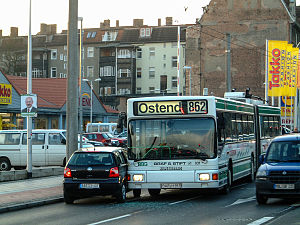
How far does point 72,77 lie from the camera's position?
2161 cm

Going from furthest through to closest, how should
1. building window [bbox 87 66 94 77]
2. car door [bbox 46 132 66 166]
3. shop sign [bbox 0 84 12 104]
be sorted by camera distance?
building window [bbox 87 66 94 77], shop sign [bbox 0 84 12 104], car door [bbox 46 132 66 166]

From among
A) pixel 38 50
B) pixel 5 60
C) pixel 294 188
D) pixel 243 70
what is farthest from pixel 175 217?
pixel 38 50

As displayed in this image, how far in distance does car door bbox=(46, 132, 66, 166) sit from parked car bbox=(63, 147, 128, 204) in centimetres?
1320

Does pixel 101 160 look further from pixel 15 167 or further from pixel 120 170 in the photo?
pixel 15 167

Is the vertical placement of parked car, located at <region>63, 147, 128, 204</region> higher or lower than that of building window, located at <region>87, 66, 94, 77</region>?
lower

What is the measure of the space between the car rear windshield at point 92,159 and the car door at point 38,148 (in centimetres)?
1333

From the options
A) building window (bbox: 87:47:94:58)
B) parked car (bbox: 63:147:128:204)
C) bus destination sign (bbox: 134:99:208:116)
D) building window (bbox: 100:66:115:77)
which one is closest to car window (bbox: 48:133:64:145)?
parked car (bbox: 63:147:128:204)

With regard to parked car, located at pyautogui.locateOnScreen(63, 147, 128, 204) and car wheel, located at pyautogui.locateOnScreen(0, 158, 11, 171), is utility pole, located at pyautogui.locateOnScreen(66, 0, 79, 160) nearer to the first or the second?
parked car, located at pyautogui.locateOnScreen(63, 147, 128, 204)

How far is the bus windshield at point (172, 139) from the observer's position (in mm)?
17281

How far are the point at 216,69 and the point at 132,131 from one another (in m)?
63.8

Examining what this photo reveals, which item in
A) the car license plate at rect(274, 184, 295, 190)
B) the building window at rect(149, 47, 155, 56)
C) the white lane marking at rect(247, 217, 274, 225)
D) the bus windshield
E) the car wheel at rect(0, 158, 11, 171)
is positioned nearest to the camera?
the white lane marking at rect(247, 217, 274, 225)

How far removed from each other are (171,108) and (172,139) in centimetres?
87

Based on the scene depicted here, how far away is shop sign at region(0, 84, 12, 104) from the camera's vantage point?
49.3 m

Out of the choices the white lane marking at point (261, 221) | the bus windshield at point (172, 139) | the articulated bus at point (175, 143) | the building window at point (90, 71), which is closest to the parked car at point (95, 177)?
the articulated bus at point (175, 143)
